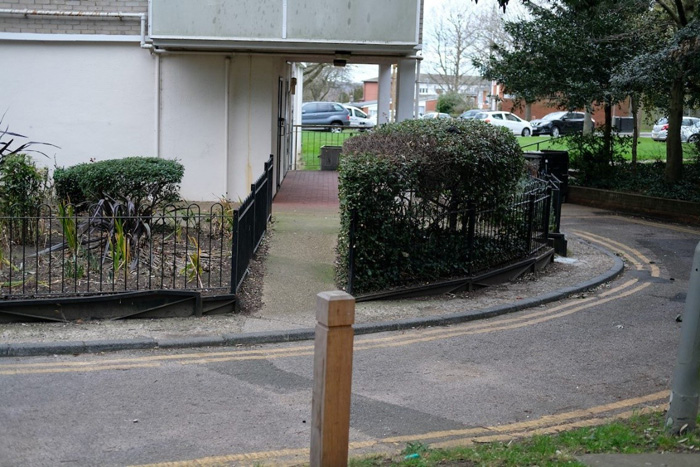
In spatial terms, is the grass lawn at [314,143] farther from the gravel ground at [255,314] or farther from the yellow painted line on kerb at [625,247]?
the gravel ground at [255,314]

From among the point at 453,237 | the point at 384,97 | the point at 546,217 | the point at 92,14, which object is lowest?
the point at 453,237

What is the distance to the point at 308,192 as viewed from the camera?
62.0ft

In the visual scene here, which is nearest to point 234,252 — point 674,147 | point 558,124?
point 674,147

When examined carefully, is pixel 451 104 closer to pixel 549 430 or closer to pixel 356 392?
pixel 356 392

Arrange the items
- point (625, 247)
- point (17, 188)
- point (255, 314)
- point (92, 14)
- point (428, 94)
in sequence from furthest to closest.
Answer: point (428, 94), point (92, 14), point (625, 247), point (17, 188), point (255, 314)

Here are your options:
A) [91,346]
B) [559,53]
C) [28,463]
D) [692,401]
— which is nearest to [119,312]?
[91,346]

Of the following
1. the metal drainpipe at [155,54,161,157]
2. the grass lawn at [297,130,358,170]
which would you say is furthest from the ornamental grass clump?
the grass lawn at [297,130,358,170]

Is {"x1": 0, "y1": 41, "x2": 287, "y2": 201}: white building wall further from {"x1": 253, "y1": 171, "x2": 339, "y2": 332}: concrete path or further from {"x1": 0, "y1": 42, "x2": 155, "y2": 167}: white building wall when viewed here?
{"x1": 253, "y1": 171, "x2": 339, "y2": 332}: concrete path

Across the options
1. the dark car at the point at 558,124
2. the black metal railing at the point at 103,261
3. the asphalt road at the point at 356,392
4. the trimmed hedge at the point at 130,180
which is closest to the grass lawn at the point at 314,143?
the trimmed hedge at the point at 130,180

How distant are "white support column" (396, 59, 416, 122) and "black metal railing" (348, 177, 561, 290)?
498 cm

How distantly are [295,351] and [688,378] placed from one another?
380 cm

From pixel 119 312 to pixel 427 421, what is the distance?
13.2ft

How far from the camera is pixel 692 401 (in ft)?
17.9

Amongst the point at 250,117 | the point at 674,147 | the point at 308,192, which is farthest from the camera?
the point at 674,147
